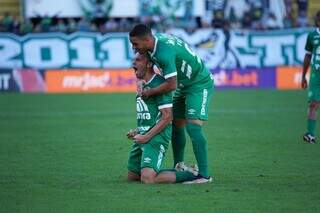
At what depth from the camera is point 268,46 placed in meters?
32.1

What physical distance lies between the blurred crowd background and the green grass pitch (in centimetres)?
878

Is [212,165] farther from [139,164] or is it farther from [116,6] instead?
[116,6]

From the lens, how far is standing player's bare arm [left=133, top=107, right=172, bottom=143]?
36.0 feet

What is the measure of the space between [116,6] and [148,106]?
75.8 feet

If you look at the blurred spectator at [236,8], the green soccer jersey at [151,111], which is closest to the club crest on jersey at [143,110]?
the green soccer jersey at [151,111]

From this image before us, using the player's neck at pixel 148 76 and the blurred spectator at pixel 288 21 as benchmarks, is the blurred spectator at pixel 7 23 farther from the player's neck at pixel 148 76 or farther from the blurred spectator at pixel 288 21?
the player's neck at pixel 148 76

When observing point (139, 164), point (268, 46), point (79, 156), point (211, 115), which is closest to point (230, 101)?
point (211, 115)

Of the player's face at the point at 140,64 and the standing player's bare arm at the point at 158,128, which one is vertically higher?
the player's face at the point at 140,64

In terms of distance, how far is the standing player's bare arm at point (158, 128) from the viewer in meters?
11.0

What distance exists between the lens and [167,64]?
10773mm

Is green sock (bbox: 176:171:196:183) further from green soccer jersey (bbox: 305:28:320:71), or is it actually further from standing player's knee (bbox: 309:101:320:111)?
green soccer jersey (bbox: 305:28:320:71)

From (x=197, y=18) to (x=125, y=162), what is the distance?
69.4ft

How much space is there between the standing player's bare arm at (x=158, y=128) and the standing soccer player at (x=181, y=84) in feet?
0.98

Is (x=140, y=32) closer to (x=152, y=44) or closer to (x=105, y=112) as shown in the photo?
(x=152, y=44)
